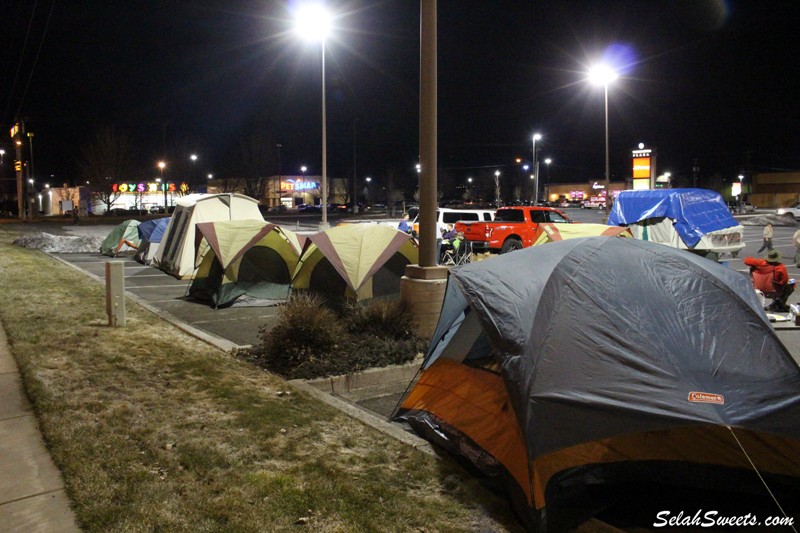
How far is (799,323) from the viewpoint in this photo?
10.4m

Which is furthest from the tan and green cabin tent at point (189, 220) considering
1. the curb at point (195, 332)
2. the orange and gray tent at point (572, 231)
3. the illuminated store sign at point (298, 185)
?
the illuminated store sign at point (298, 185)

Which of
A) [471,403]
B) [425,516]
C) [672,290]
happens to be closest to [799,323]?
[672,290]

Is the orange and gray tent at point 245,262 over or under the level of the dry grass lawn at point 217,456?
over

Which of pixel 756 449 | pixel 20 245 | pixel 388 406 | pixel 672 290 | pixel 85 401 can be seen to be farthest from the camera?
pixel 20 245

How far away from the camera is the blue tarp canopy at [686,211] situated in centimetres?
2036

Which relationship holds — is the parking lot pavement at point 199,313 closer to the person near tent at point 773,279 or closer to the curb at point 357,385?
the curb at point 357,385

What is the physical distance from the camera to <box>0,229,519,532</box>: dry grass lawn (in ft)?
12.7

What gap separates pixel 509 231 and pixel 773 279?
1235 cm

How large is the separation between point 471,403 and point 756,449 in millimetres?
2039

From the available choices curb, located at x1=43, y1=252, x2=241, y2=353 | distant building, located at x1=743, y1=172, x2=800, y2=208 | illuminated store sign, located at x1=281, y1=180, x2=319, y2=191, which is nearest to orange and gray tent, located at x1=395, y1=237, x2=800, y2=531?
curb, located at x1=43, y1=252, x2=241, y2=353

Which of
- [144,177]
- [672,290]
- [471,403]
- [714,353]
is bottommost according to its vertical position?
[471,403]

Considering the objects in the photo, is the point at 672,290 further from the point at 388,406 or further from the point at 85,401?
the point at 85,401

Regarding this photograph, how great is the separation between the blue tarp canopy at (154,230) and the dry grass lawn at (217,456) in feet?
45.7

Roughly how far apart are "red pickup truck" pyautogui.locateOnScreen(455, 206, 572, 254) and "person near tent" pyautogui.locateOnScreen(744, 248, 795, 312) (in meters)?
11.5
